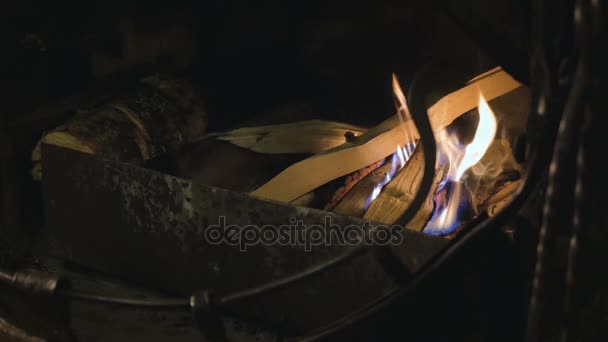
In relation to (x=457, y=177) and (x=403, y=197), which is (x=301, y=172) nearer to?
(x=403, y=197)

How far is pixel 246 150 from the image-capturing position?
6.03ft

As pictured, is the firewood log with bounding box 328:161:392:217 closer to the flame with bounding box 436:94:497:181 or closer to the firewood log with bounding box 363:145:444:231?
the firewood log with bounding box 363:145:444:231

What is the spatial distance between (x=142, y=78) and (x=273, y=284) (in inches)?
52.3

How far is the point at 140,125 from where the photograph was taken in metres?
1.88

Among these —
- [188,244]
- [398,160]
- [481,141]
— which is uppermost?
[481,141]

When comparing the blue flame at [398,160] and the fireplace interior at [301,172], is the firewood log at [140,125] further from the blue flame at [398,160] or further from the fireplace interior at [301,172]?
the blue flame at [398,160]

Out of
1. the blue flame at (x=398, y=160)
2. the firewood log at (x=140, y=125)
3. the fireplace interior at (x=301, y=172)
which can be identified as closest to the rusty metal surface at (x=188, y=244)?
the fireplace interior at (x=301, y=172)

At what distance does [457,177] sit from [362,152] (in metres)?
0.26

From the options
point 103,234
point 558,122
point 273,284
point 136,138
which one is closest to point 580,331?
point 558,122

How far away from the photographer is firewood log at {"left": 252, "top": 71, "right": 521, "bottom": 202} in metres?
1.63

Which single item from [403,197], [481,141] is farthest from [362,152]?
[481,141]

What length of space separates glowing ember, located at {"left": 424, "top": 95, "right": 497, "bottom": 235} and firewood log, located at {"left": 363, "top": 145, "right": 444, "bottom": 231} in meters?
0.02

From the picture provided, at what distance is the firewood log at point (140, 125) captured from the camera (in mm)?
1729

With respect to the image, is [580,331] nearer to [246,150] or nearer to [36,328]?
[36,328]
